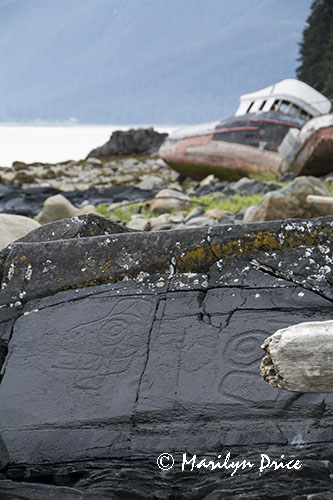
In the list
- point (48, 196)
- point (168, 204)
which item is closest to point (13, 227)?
point (168, 204)

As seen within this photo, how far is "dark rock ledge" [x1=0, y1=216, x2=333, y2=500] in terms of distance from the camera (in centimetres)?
279

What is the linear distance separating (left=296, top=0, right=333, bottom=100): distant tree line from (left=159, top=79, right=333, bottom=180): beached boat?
1462cm

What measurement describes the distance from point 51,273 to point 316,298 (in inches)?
62.5

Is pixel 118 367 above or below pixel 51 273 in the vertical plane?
below

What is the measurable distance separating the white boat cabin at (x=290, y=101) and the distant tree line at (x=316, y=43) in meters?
14.0

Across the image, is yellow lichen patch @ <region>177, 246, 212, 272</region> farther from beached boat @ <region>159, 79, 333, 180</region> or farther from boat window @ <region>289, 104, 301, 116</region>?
boat window @ <region>289, 104, 301, 116</region>

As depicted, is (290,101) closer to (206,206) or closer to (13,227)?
(206,206)

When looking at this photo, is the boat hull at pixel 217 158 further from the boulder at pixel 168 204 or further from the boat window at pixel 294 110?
the boulder at pixel 168 204

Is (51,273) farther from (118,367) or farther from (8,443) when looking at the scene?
(8,443)

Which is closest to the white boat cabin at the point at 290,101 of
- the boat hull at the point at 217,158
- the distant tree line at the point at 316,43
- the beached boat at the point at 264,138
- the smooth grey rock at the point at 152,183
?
the beached boat at the point at 264,138

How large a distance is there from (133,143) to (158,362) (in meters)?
45.3

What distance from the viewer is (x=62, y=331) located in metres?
3.51

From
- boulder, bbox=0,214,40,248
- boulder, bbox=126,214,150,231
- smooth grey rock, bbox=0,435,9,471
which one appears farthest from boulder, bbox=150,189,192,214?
smooth grey rock, bbox=0,435,9,471

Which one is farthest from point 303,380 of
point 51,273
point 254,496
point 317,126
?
point 317,126
